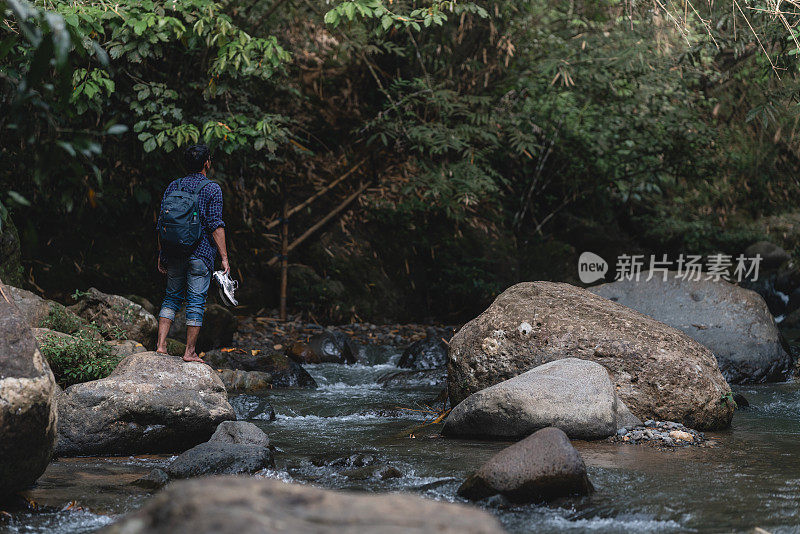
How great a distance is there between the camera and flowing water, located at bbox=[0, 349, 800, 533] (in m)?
3.48

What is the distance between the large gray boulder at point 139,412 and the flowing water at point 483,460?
0.18 meters

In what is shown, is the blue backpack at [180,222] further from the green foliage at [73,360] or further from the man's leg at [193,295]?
the green foliage at [73,360]

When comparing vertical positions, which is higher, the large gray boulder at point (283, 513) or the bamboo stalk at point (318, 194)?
the bamboo stalk at point (318, 194)

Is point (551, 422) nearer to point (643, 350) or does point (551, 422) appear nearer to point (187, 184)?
point (643, 350)

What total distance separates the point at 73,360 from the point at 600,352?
4.14 metres

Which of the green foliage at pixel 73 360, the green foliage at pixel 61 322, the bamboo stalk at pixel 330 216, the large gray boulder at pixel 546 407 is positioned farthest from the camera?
the bamboo stalk at pixel 330 216

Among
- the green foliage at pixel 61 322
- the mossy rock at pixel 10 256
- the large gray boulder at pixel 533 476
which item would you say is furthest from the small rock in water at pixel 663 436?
the mossy rock at pixel 10 256

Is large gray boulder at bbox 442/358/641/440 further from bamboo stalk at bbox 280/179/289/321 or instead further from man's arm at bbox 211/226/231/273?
bamboo stalk at bbox 280/179/289/321

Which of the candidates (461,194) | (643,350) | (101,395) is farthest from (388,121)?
(101,395)

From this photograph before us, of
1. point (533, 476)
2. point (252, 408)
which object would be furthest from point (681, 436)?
point (252, 408)

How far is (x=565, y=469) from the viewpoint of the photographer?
3752 mm

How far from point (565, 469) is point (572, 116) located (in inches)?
353

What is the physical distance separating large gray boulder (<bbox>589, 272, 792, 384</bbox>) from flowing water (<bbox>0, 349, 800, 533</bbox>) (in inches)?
52.0

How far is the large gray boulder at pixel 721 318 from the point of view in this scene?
26.3ft
